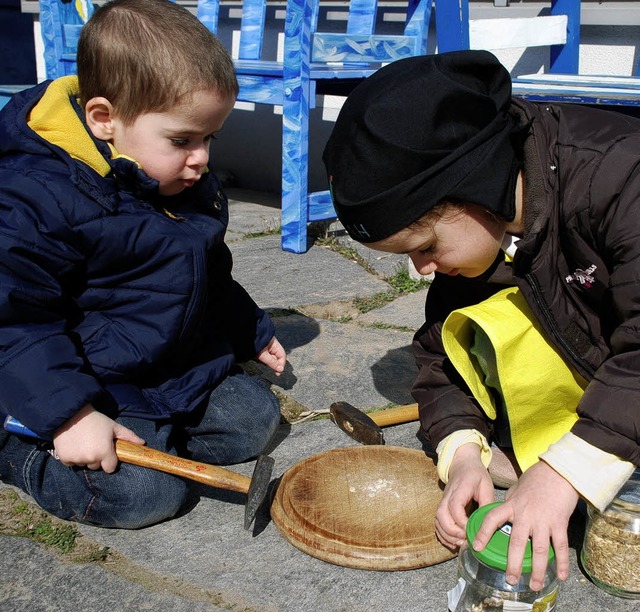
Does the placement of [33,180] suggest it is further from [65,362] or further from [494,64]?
[494,64]

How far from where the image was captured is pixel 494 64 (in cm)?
159

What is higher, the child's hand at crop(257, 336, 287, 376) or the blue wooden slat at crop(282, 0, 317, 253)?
the blue wooden slat at crop(282, 0, 317, 253)

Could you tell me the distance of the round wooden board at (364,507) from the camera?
66.2 inches

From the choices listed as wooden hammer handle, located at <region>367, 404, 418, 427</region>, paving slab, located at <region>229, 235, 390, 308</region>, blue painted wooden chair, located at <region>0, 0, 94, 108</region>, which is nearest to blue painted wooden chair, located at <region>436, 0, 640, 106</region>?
paving slab, located at <region>229, 235, 390, 308</region>

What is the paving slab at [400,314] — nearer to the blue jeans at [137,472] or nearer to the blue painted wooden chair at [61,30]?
the blue jeans at [137,472]

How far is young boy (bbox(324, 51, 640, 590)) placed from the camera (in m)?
1.45

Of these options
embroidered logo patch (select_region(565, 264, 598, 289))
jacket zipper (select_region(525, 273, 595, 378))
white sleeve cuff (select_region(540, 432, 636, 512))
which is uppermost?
embroidered logo patch (select_region(565, 264, 598, 289))

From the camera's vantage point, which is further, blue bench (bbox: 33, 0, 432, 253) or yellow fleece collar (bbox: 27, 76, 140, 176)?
blue bench (bbox: 33, 0, 432, 253)

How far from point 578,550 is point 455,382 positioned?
50 centimetres

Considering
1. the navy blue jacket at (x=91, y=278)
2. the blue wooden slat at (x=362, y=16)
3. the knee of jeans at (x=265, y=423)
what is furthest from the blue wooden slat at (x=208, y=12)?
the knee of jeans at (x=265, y=423)

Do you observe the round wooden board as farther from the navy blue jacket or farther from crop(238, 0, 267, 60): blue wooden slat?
crop(238, 0, 267, 60): blue wooden slat

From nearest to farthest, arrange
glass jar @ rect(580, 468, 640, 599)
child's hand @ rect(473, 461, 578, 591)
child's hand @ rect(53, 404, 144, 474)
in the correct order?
child's hand @ rect(473, 461, 578, 591) < glass jar @ rect(580, 468, 640, 599) < child's hand @ rect(53, 404, 144, 474)

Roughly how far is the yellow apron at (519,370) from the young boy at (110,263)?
591mm

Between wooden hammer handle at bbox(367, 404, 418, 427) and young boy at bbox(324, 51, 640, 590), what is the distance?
1.02 feet
